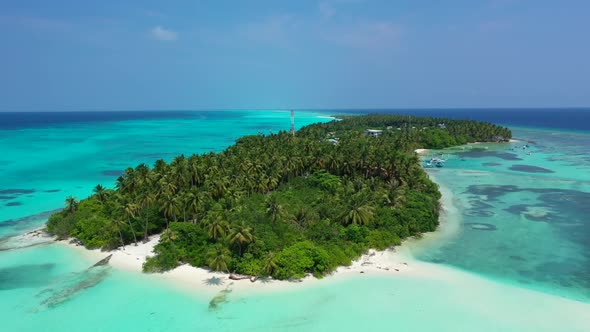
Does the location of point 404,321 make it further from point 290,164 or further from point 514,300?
point 290,164

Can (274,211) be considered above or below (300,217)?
above

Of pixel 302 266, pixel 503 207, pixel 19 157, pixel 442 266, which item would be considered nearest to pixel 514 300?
pixel 442 266

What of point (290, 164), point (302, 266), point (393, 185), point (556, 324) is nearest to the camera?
point (556, 324)

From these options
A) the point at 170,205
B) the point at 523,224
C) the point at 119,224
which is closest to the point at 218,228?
the point at 170,205

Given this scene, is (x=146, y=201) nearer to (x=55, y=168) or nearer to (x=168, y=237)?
(x=168, y=237)

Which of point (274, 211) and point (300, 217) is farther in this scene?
point (300, 217)

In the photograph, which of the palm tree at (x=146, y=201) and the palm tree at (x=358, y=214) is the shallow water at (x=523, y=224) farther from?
the palm tree at (x=146, y=201)
